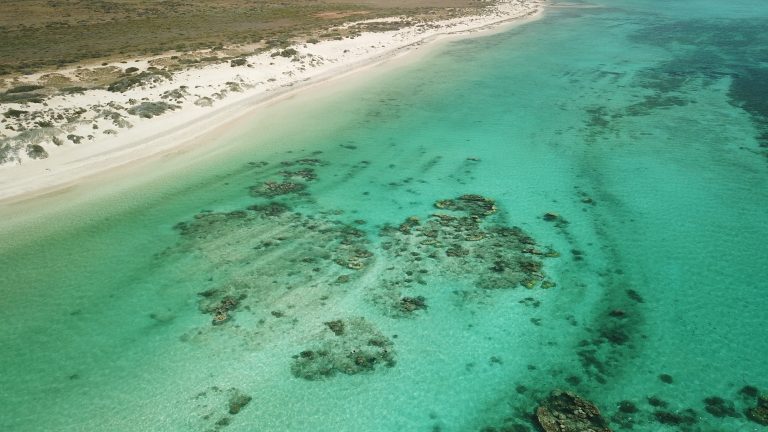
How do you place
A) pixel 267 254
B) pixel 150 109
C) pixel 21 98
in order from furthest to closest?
pixel 150 109, pixel 21 98, pixel 267 254

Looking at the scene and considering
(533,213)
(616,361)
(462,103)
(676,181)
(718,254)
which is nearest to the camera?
(616,361)

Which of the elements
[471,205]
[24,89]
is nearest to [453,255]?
[471,205]

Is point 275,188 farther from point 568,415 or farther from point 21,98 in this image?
point 21,98

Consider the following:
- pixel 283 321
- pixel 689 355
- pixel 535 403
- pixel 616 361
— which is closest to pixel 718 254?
pixel 689 355

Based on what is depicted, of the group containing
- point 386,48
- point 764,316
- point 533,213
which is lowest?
point 764,316

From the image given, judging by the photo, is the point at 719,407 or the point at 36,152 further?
the point at 36,152

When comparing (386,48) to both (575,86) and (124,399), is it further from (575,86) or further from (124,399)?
(124,399)

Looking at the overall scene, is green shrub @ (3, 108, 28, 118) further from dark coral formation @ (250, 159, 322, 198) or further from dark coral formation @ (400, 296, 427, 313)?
dark coral formation @ (400, 296, 427, 313)
